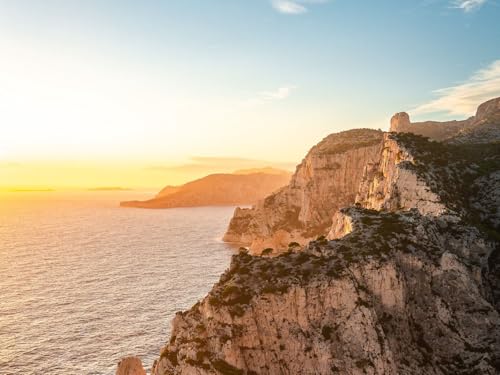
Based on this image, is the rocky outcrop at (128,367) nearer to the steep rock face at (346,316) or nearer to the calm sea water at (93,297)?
the steep rock face at (346,316)

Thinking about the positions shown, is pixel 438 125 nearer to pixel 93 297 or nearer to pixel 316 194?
pixel 316 194

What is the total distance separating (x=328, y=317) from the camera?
1422 inches

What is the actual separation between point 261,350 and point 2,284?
8750 cm

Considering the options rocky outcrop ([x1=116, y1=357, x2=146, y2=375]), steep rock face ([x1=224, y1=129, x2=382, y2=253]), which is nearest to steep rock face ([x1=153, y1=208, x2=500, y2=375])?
rocky outcrop ([x1=116, y1=357, x2=146, y2=375])

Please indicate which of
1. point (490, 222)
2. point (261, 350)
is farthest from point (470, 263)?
point (261, 350)

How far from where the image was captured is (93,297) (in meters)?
88.4

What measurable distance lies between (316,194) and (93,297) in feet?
248

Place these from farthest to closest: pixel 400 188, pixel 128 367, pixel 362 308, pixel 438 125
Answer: pixel 438 125, pixel 400 188, pixel 128 367, pixel 362 308

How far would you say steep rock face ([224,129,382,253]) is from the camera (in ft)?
438

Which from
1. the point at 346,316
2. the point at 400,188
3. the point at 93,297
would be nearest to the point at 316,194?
the point at 93,297

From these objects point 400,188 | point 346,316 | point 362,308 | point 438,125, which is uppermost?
point 438,125

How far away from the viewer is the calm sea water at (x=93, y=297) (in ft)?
205

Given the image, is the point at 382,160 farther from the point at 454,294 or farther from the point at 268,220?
the point at 268,220

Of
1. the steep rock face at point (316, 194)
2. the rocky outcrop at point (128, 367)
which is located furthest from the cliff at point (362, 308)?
the steep rock face at point (316, 194)
